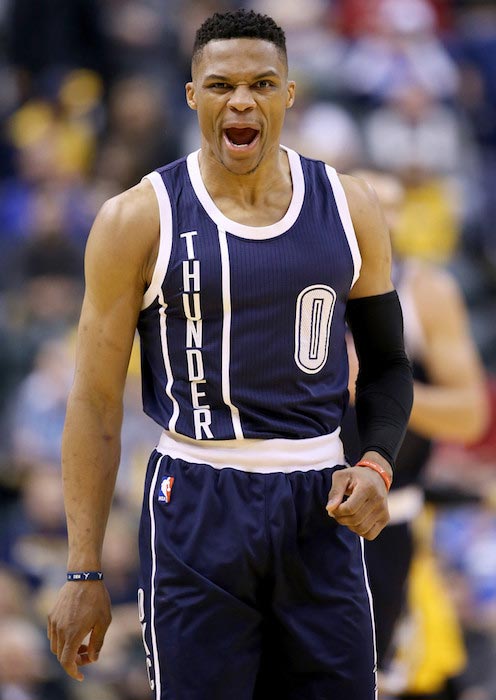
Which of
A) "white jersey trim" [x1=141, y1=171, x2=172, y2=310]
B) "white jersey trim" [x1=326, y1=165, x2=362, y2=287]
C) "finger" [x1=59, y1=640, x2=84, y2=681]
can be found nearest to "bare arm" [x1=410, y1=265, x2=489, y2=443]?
"white jersey trim" [x1=326, y1=165, x2=362, y2=287]

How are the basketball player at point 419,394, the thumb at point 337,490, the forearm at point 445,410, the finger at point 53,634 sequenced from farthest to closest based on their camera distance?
the forearm at point 445,410
the basketball player at point 419,394
the finger at point 53,634
the thumb at point 337,490

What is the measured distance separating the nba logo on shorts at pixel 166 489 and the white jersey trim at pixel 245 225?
0.61 m

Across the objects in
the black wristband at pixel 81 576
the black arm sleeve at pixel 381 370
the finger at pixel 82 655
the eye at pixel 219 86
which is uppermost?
the eye at pixel 219 86

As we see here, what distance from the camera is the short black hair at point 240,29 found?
10.5 ft

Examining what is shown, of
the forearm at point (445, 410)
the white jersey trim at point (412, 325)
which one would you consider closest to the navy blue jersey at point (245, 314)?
the forearm at point (445, 410)

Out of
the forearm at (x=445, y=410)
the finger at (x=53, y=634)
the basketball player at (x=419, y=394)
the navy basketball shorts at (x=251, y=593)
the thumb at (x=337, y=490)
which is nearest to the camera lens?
the thumb at (x=337, y=490)

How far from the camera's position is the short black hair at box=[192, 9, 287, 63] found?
3.20m

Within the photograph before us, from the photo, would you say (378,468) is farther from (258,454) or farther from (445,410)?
(445,410)

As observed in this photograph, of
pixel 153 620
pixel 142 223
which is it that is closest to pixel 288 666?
pixel 153 620

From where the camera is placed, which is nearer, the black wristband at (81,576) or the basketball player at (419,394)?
→ the black wristband at (81,576)

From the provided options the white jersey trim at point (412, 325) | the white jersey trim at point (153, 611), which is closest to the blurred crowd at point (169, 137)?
the white jersey trim at point (412, 325)

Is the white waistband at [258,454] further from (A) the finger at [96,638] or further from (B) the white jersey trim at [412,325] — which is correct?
(B) the white jersey trim at [412,325]

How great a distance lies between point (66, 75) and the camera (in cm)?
913

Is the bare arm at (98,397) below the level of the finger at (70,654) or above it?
above
